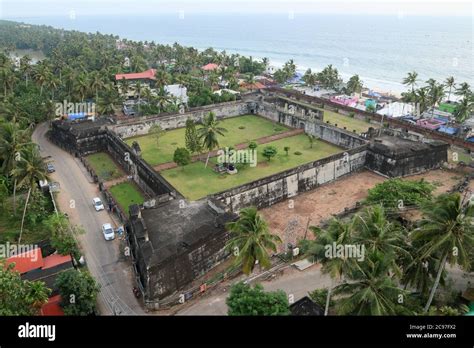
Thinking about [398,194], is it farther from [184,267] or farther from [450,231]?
[184,267]

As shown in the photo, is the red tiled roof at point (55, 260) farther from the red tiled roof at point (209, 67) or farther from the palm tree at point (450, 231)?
the red tiled roof at point (209, 67)

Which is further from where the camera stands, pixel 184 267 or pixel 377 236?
pixel 184 267

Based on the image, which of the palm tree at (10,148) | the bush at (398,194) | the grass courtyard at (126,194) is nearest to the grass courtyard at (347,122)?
the bush at (398,194)

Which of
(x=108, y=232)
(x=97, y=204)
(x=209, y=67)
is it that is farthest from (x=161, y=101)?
(x=209, y=67)

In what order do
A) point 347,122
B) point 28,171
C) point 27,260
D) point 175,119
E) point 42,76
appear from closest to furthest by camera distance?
1. point 27,260
2. point 28,171
3. point 175,119
4. point 42,76
5. point 347,122

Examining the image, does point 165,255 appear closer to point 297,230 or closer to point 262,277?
→ point 262,277

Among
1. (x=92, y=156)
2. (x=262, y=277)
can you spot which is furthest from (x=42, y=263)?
(x=92, y=156)

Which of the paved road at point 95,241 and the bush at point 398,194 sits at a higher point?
the bush at point 398,194
